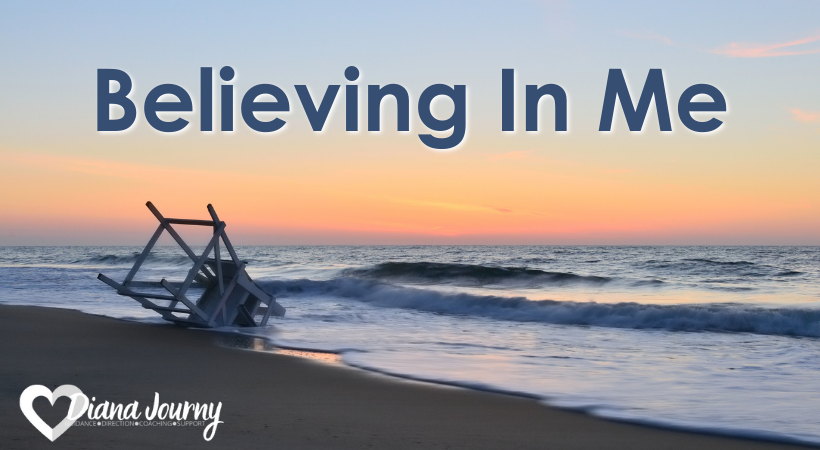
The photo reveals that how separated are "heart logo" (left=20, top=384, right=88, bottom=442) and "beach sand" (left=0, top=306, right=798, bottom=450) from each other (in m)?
0.05

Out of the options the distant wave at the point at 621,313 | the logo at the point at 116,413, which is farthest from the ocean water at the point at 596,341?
the logo at the point at 116,413

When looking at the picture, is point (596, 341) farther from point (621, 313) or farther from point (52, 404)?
point (52, 404)

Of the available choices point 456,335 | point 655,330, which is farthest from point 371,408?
point 655,330

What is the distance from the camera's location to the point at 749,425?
5148 mm

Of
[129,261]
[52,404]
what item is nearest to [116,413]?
[52,404]

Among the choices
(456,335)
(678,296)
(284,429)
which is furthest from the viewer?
(678,296)

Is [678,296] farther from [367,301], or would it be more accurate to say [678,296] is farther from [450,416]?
[450,416]

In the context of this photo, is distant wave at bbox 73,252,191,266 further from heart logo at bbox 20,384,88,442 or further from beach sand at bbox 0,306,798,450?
heart logo at bbox 20,384,88,442

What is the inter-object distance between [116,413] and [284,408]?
1151 millimetres

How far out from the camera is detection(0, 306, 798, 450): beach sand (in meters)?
4.32

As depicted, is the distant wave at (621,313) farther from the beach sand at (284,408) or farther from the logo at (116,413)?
the logo at (116,413)

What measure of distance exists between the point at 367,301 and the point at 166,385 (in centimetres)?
1341

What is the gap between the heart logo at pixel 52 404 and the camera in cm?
433

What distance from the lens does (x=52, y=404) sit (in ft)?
16.4
